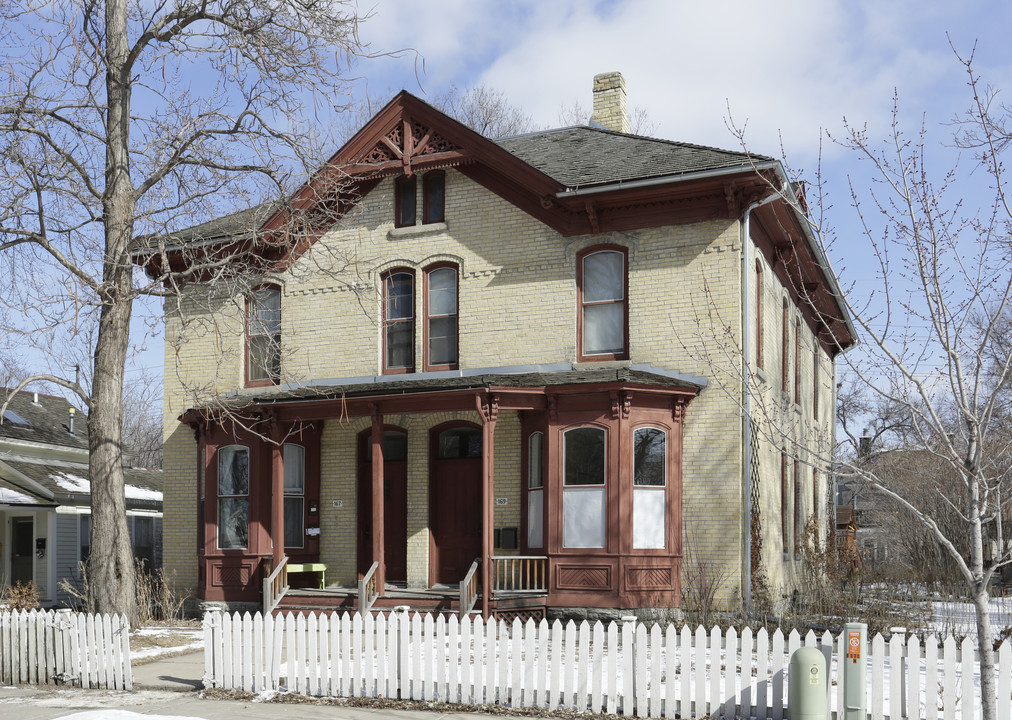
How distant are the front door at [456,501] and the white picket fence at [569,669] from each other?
6503mm

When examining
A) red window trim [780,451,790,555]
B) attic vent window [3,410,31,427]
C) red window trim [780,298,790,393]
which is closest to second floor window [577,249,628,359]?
red window trim [780,298,790,393]

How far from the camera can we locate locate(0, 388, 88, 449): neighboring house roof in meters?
29.6

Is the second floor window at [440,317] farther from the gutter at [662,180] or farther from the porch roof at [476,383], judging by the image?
the gutter at [662,180]

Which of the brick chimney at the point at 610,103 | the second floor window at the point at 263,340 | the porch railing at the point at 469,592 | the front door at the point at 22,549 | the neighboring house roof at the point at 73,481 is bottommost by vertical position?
the front door at the point at 22,549

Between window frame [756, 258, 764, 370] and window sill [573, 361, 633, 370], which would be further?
window frame [756, 258, 764, 370]

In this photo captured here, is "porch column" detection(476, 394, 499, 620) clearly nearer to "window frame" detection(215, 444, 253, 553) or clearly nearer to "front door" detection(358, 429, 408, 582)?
"front door" detection(358, 429, 408, 582)

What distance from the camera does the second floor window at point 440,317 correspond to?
18969 mm

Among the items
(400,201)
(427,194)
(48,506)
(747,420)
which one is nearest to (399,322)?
(400,201)

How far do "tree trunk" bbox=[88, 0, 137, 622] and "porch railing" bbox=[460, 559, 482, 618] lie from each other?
5.00 meters

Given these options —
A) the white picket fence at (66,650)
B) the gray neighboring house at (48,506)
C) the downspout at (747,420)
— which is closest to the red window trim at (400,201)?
the downspout at (747,420)

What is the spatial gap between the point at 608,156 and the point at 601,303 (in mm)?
3097

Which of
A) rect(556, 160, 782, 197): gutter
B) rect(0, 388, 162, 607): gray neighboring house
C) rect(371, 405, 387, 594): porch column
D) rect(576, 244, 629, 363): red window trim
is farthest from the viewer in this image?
rect(0, 388, 162, 607): gray neighboring house

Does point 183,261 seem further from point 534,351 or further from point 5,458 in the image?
point 5,458

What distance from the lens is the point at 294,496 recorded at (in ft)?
63.8
